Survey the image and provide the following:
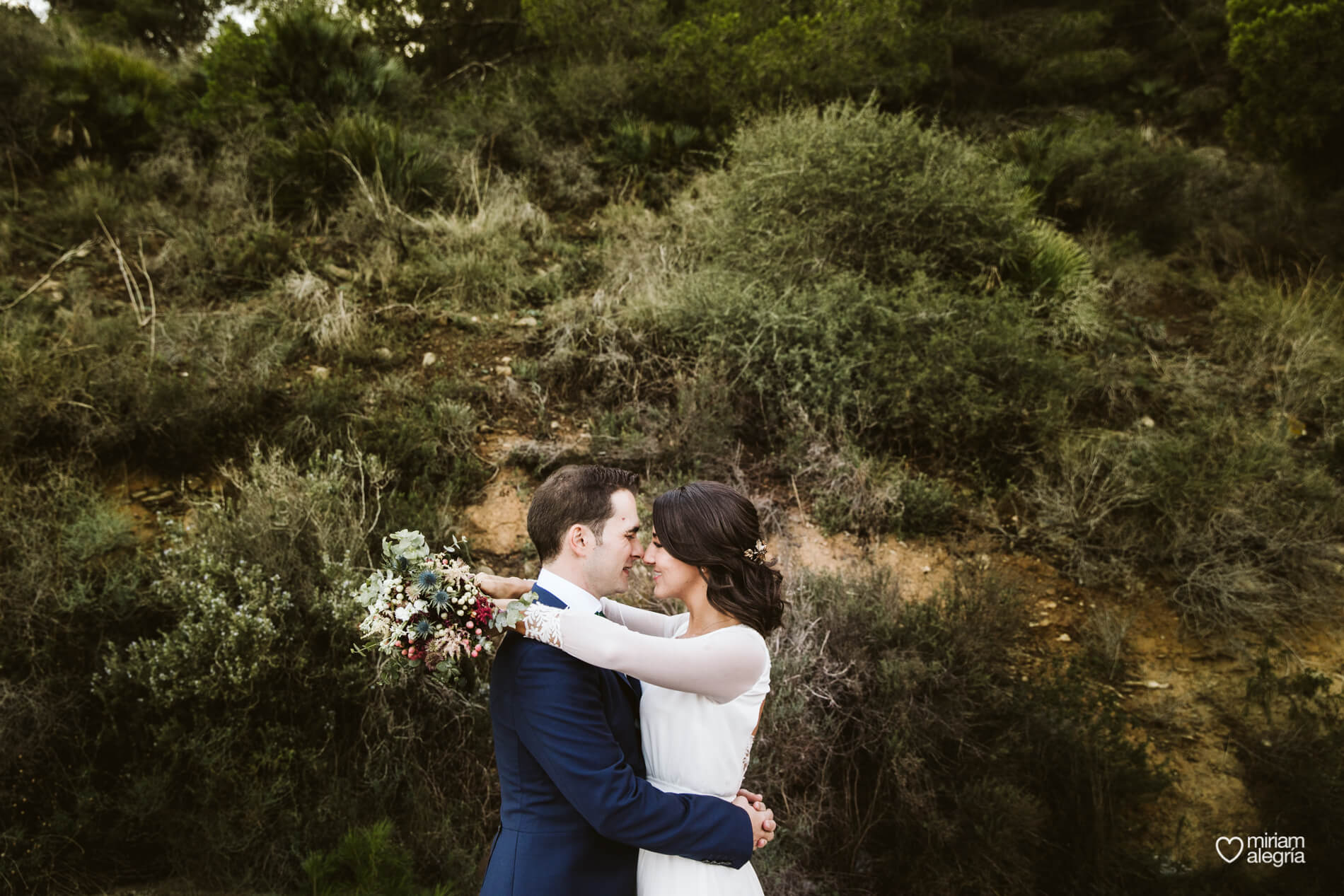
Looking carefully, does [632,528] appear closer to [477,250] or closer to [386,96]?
[477,250]

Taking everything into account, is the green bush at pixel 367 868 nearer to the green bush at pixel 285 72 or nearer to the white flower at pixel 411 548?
the white flower at pixel 411 548

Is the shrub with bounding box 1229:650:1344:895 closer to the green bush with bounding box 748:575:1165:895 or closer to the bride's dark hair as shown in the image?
the green bush with bounding box 748:575:1165:895

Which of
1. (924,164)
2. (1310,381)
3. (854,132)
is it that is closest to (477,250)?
(854,132)

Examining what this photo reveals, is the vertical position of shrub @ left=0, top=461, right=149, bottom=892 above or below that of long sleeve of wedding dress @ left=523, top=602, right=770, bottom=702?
below

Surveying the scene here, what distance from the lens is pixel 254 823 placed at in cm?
316

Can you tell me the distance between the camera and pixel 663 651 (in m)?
1.78

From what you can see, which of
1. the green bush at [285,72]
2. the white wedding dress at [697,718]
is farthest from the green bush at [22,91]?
the white wedding dress at [697,718]

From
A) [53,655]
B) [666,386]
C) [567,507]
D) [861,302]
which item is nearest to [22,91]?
[53,655]

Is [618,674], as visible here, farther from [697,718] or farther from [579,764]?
[579,764]

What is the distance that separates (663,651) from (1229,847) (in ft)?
11.2

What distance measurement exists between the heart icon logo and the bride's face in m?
3.18

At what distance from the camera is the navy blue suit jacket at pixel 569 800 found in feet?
5.53

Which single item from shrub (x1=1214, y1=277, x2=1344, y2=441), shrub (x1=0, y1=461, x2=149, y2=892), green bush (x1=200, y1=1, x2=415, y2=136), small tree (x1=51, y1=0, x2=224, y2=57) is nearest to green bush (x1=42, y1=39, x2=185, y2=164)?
green bush (x1=200, y1=1, x2=415, y2=136)

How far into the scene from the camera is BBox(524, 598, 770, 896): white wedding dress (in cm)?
179
